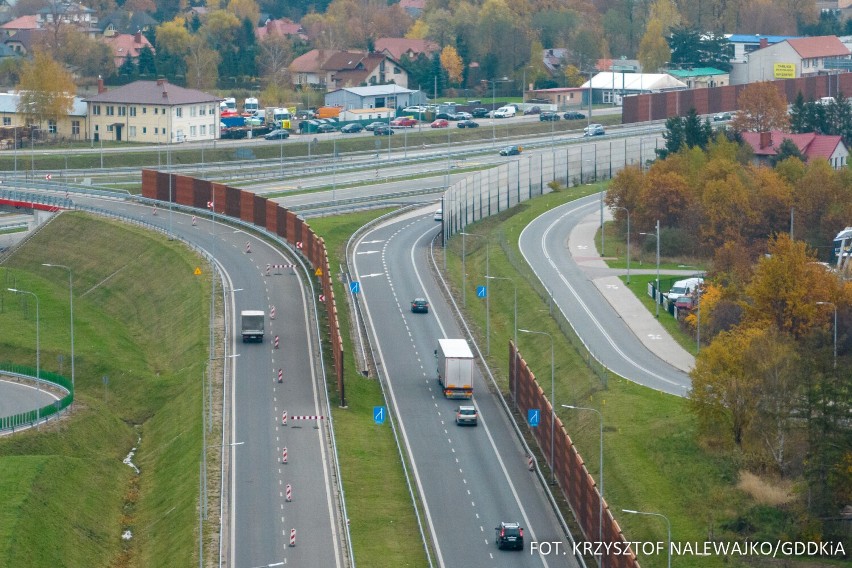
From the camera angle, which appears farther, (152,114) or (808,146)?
(152,114)

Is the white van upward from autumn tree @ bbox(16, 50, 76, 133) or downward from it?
downward

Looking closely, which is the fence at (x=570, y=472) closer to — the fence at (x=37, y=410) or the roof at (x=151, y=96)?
the fence at (x=37, y=410)

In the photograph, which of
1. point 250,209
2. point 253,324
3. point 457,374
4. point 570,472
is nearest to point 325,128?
point 250,209

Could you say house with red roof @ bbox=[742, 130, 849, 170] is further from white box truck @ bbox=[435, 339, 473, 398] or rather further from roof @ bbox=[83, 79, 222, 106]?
white box truck @ bbox=[435, 339, 473, 398]

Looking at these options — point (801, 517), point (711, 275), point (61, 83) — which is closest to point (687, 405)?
point (801, 517)

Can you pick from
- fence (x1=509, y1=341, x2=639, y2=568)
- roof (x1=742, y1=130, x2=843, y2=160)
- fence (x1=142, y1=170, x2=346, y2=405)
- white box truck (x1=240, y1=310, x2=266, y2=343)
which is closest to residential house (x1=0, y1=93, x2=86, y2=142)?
fence (x1=142, y1=170, x2=346, y2=405)

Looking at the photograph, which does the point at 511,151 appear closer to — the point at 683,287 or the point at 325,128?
the point at 325,128
